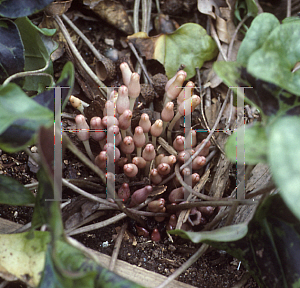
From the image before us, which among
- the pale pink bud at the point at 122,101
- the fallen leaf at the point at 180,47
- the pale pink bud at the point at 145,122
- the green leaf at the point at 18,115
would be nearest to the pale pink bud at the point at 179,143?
the pale pink bud at the point at 145,122

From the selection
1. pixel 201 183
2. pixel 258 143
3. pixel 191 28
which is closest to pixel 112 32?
pixel 191 28

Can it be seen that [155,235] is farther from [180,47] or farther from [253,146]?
[180,47]

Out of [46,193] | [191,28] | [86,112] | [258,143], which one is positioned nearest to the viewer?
[258,143]

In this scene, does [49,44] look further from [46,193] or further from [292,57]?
[292,57]

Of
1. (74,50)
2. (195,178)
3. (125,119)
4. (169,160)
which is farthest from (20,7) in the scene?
(195,178)

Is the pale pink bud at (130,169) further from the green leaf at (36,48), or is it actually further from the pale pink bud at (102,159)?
the green leaf at (36,48)

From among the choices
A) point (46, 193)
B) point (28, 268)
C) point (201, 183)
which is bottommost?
point (201, 183)

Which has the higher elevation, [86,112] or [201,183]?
[86,112]

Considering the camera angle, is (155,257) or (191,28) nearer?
(155,257)
